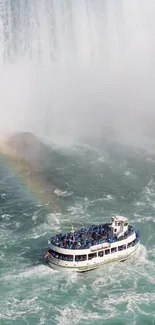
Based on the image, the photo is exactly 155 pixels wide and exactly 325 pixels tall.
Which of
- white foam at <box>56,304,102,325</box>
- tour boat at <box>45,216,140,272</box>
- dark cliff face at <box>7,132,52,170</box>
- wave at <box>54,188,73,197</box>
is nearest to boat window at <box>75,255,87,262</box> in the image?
tour boat at <box>45,216,140,272</box>

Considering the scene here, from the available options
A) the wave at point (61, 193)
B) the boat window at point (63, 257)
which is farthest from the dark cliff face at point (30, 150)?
the boat window at point (63, 257)

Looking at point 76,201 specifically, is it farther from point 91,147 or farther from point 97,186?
point 91,147

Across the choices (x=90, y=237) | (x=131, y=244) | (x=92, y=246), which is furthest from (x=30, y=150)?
(x=92, y=246)

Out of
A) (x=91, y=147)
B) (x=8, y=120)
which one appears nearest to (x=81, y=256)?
(x=91, y=147)

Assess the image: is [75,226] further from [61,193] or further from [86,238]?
[61,193]

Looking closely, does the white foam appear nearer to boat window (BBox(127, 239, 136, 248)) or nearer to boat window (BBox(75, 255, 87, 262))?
boat window (BBox(75, 255, 87, 262))

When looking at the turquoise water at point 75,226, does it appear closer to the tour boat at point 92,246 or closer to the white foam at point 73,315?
the white foam at point 73,315
